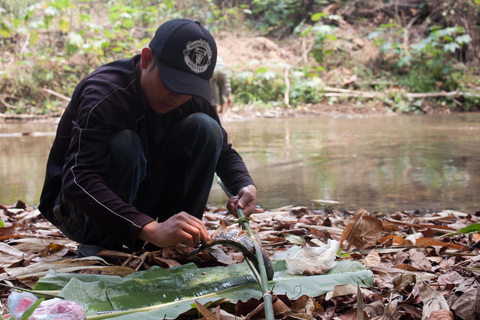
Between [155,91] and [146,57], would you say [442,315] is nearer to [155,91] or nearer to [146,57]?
[155,91]

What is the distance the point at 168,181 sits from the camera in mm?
Answer: 2074

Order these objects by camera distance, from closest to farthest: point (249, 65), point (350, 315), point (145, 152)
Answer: point (350, 315) < point (145, 152) < point (249, 65)

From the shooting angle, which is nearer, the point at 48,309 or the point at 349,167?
the point at 48,309

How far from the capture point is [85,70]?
11.9 metres

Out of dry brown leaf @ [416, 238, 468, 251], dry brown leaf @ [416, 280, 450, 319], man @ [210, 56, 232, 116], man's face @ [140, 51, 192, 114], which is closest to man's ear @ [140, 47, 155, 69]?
man's face @ [140, 51, 192, 114]

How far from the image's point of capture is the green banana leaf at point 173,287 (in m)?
1.35

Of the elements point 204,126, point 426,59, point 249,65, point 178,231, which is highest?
point 426,59

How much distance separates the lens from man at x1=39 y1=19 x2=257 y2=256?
154cm

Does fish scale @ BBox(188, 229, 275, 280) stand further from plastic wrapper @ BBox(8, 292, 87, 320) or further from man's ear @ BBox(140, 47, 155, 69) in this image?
man's ear @ BBox(140, 47, 155, 69)

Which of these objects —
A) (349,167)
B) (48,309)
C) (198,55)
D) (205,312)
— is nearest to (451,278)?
(205,312)

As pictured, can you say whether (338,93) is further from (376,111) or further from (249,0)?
(249,0)

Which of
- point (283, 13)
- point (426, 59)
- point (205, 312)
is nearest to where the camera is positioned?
point (205, 312)

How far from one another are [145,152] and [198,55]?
0.50 metres

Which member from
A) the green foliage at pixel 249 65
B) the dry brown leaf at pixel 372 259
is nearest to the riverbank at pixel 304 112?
the green foliage at pixel 249 65
